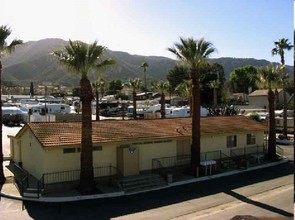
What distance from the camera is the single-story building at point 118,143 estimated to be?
902 inches

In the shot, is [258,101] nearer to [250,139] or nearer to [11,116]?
[11,116]

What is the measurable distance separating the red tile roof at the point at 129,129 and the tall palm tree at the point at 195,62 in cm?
141

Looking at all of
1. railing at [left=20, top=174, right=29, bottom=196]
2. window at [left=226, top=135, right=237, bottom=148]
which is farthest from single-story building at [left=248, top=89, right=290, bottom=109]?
railing at [left=20, top=174, right=29, bottom=196]

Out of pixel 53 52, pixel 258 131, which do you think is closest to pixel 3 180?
pixel 53 52

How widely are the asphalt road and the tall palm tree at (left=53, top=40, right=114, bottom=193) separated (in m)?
1.92

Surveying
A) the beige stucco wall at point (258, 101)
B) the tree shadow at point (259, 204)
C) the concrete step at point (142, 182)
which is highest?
the beige stucco wall at point (258, 101)

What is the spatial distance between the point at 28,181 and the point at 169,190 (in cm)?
917

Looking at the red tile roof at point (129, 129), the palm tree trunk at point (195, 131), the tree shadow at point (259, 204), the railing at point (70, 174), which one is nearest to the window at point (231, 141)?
the red tile roof at point (129, 129)

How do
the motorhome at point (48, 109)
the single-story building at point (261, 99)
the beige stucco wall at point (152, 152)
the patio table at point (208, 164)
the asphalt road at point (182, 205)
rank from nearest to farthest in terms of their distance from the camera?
the asphalt road at point (182, 205) < the beige stucco wall at point (152, 152) < the patio table at point (208, 164) < the motorhome at point (48, 109) < the single-story building at point (261, 99)

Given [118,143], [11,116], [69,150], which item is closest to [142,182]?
[118,143]

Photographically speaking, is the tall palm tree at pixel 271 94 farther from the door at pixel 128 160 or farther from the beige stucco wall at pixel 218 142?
the door at pixel 128 160

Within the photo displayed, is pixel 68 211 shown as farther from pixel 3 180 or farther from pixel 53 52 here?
pixel 53 52

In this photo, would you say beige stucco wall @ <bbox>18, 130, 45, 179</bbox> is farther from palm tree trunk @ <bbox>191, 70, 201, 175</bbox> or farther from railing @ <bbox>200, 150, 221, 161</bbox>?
railing @ <bbox>200, 150, 221, 161</bbox>

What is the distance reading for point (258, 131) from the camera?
33.8 meters
